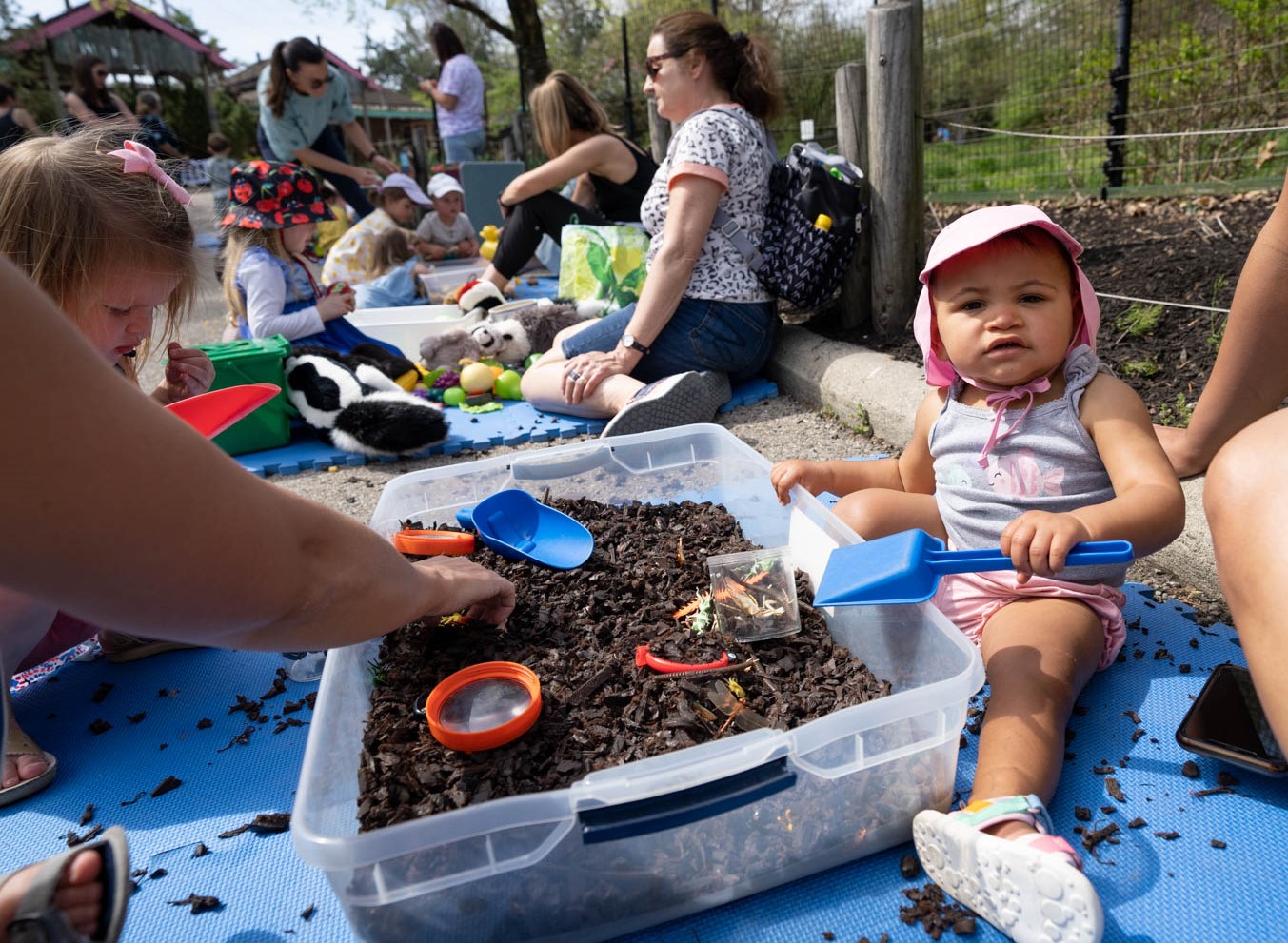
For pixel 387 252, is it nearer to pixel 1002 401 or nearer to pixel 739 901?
pixel 1002 401

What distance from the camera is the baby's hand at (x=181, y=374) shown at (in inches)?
84.9

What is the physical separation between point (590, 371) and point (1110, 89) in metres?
4.18

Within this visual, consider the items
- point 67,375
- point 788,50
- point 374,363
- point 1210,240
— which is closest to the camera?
point 67,375

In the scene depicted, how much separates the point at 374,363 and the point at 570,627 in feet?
8.35

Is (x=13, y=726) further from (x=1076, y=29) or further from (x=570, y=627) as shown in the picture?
(x=1076, y=29)

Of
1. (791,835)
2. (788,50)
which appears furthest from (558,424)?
(788,50)

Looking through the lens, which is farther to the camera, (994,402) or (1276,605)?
(994,402)

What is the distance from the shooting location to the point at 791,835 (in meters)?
1.14

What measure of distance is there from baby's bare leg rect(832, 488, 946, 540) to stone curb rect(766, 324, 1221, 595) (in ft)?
1.68

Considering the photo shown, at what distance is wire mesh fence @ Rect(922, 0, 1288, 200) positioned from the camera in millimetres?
4691

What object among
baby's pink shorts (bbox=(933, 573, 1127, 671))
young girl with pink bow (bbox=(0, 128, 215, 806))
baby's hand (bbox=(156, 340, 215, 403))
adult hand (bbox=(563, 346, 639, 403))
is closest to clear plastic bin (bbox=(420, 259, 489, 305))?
adult hand (bbox=(563, 346, 639, 403))

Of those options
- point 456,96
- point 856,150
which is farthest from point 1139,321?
point 456,96

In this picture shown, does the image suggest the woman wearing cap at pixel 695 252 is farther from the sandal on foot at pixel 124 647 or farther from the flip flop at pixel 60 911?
the flip flop at pixel 60 911

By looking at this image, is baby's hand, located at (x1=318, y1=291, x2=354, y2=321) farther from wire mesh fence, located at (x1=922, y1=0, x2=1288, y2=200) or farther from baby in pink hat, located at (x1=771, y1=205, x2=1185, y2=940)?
wire mesh fence, located at (x1=922, y1=0, x2=1288, y2=200)
